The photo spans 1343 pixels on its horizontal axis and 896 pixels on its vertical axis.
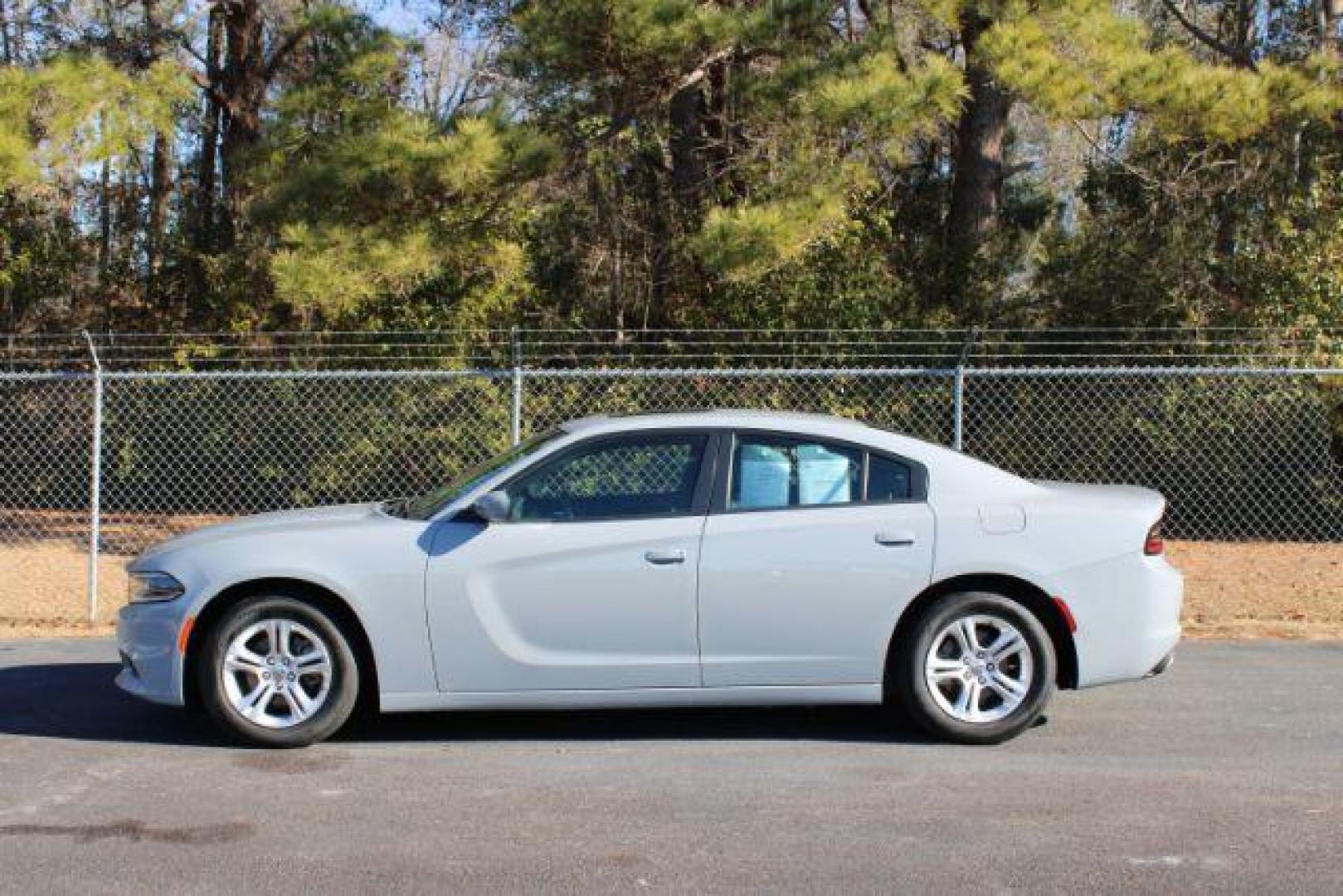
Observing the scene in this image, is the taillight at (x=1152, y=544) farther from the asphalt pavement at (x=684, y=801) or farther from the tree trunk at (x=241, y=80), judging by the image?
the tree trunk at (x=241, y=80)

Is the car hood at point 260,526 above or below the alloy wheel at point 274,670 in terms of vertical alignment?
above

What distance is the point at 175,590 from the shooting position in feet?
20.9

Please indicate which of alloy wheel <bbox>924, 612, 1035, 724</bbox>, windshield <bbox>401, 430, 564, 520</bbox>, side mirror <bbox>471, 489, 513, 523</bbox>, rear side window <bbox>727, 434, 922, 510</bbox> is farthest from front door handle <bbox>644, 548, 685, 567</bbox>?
alloy wheel <bbox>924, 612, 1035, 724</bbox>

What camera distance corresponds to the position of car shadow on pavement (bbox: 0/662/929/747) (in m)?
6.64

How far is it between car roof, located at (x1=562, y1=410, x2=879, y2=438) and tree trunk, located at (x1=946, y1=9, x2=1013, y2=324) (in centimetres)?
860

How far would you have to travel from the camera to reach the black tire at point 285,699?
249 inches

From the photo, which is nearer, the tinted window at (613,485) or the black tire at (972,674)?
the black tire at (972,674)

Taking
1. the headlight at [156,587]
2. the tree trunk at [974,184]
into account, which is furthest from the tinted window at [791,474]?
the tree trunk at [974,184]

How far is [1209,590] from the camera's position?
430 inches

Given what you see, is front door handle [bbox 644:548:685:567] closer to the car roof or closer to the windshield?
the car roof

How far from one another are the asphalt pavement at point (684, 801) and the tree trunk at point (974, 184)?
8.33 metres

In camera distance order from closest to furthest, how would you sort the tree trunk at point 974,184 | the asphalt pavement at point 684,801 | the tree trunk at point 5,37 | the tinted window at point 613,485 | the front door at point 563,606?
the asphalt pavement at point 684,801
the front door at point 563,606
the tinted window at point 613,485
the tree trunk at point 974,184
the tree trunk at point 5,37

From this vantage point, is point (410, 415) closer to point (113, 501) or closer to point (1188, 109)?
point (113, 501)

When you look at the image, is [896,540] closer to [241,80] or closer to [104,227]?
[241,80]
